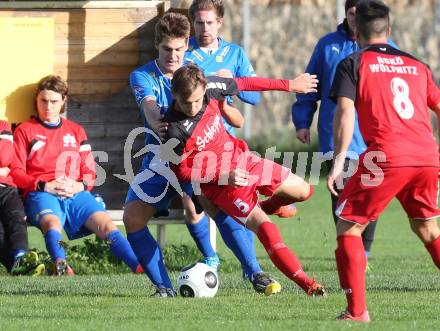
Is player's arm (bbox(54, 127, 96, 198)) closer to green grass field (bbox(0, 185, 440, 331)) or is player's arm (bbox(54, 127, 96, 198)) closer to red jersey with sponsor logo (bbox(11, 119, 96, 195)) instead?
red jersey with sponsor logo (bbox(11, 119, 96, 195))

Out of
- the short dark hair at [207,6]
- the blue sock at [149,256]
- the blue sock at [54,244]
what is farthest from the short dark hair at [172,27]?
the blue sock at [54,244]

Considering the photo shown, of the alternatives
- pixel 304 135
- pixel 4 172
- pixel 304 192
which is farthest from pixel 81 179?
pixel 304 192

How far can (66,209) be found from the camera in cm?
1128

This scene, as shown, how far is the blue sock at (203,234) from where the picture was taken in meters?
10.9

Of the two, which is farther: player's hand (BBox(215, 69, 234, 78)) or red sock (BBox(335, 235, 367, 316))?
player's hand (BBox(215, 69, 234, 78))

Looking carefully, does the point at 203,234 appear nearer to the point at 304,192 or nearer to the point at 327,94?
the point at 327,94

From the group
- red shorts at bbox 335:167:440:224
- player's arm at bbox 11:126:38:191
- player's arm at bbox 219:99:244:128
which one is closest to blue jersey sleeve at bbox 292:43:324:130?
player's arm at bbox 219:99:244:128

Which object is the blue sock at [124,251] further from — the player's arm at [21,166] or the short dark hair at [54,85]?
the short dark hair at [54,85]

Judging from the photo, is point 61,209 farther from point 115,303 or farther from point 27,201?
point 115,303

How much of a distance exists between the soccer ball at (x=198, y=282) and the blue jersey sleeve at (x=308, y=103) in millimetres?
2651

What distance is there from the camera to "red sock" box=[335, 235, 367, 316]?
24.0 ft

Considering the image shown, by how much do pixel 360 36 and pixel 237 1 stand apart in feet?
70.3

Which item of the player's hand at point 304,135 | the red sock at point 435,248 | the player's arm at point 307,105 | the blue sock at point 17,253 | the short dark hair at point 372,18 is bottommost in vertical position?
the blue sock at point 17,253

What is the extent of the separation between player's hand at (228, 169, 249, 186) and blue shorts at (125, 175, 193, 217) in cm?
80
